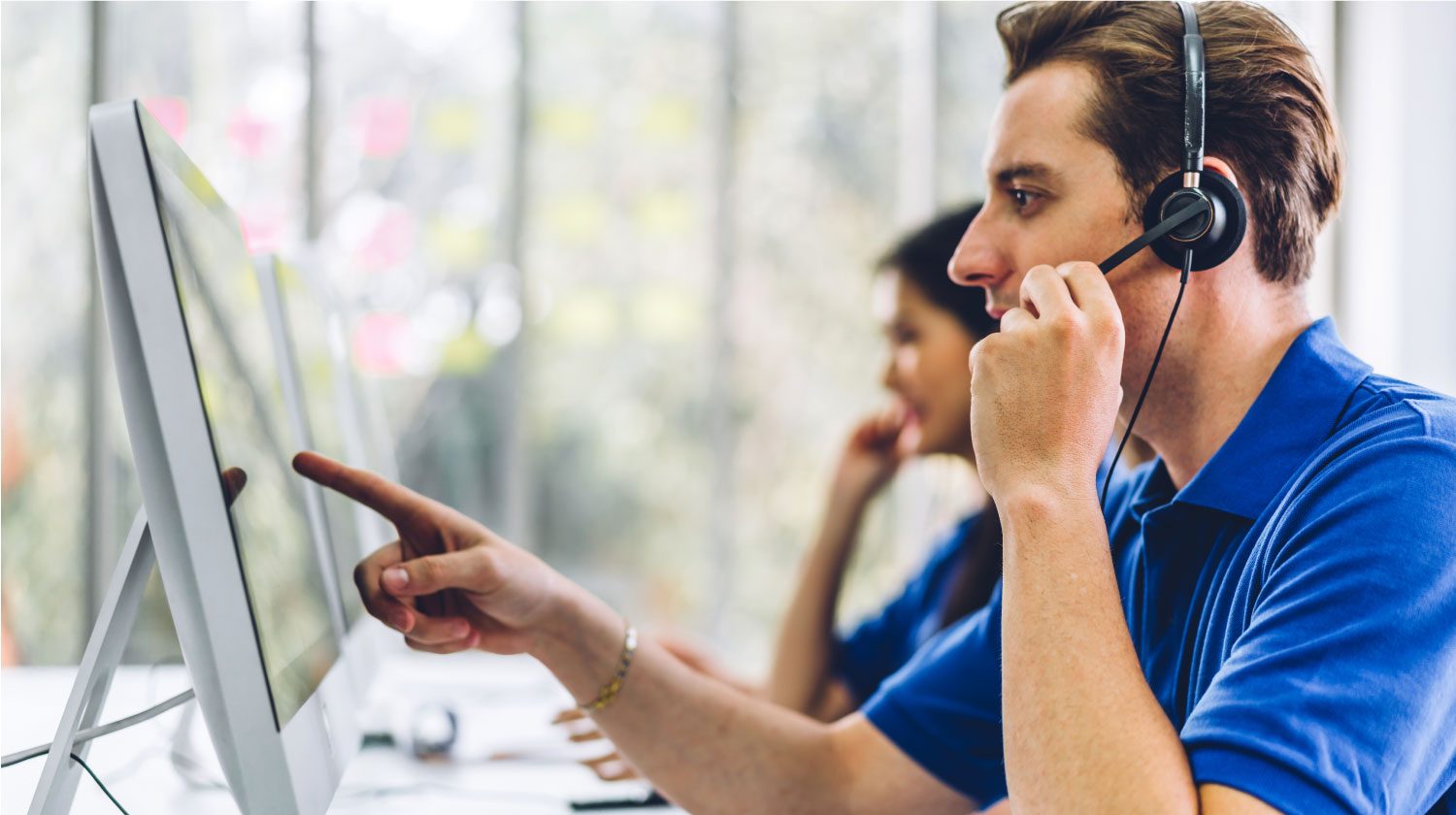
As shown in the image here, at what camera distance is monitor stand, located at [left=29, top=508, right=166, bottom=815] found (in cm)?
60

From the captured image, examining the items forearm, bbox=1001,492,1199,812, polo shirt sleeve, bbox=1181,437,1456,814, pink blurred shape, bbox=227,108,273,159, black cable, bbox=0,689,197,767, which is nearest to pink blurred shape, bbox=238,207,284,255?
pink blurred shape, bbox=227,108,273,159

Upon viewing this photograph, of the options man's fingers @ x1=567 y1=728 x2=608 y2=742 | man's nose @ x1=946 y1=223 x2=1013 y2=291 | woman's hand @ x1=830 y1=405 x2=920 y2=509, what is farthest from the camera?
woman's hand @ x1=830 y1=405 x2=920 y2=509

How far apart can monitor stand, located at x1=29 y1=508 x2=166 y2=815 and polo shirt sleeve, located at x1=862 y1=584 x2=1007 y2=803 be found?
0.65 m

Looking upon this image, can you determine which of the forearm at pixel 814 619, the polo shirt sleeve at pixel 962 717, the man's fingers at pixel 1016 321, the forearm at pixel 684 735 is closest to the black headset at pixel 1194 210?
the man's fingers at pixel 1016 321

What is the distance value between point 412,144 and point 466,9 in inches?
18.0

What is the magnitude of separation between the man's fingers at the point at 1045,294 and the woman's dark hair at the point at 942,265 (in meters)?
0.85

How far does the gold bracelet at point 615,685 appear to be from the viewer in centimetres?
97

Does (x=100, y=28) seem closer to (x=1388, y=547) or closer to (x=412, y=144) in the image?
(x=412, y=144)

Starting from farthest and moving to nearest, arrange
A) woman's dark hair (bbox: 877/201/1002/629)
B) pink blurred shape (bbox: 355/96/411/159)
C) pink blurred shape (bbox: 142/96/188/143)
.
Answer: pink blurred shape (bbox: 355/96/411/159) < pink blurred shape (bbox: 142/96/188/143) < woman's dark hair (bbox: 877/201/1002/629)

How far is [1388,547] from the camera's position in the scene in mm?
589

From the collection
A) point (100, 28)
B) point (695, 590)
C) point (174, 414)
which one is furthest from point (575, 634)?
point (100, 28)

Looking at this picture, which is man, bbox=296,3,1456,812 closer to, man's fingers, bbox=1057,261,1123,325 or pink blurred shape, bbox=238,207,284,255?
man's fingers, bbox=1057,261,1123,325

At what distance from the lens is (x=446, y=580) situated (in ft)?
2.82

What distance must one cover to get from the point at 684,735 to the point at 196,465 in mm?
573
